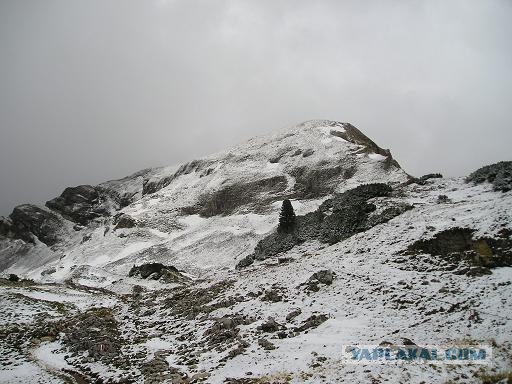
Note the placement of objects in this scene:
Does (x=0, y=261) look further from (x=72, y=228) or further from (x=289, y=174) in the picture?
(x=289, y=174)

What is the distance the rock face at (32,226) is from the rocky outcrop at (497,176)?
7012 inches

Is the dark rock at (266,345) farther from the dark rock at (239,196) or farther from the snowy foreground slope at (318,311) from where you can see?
the dark rock at (239,196)

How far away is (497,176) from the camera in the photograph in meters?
35.1

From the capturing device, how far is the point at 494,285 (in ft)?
64.5

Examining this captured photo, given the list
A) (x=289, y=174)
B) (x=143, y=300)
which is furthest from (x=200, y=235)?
(x=143, y=300)

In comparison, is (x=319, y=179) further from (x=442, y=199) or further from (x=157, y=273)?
(x=442, y=199)

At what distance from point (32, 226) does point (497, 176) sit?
636 ft

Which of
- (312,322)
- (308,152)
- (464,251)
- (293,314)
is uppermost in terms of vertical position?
(308,152)

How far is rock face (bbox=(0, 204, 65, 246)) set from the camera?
176 metres

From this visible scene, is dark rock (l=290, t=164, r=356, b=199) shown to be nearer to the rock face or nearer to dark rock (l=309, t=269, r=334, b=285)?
dark rock (l=309, t=269, r=334, b=285)

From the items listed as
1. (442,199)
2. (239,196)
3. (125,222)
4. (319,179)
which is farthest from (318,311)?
Answer: (125,222)

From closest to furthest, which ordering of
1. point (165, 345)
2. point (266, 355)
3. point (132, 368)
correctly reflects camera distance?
point (266, 355) → point (132, 368) → point (165, 345)

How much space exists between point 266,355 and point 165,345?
8022 mm

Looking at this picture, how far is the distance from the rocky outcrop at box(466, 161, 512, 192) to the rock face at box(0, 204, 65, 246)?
17809cm
